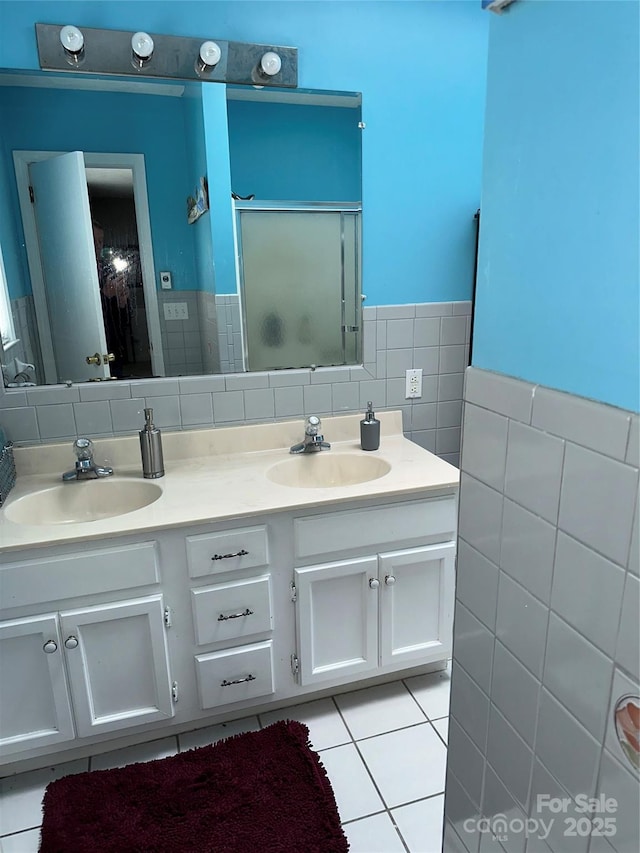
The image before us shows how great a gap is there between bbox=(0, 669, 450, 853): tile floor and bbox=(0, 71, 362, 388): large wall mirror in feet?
3.99

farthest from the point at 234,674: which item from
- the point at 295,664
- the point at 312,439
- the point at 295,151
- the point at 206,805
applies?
the point at 295,151

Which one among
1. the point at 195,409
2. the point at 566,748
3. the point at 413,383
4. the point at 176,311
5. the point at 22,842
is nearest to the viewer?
the point at 566,748

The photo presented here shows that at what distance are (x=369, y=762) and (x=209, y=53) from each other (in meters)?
2.23

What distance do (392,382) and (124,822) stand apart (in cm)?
165

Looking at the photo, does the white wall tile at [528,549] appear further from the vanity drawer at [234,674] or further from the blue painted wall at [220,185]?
the blue painted wall at [220,185]

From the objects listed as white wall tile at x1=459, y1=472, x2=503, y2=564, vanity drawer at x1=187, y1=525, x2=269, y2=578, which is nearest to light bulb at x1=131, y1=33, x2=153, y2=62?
vanity drawer at x1=187, y1=525, x2=269, y2=578

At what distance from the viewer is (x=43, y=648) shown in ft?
5.03

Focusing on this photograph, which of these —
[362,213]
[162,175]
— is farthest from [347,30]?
[162,175]

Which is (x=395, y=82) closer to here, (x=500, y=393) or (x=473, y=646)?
(x=500, y=393)

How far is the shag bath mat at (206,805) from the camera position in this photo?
1465 mm

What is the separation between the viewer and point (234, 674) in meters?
1.74

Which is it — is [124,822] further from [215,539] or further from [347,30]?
[347,30]

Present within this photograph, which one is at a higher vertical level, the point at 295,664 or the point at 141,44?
the point at 141,44

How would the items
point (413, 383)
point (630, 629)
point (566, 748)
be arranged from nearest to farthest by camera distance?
1. point (630, 629)
2. point (566, 748)
3. point (413, 383)
